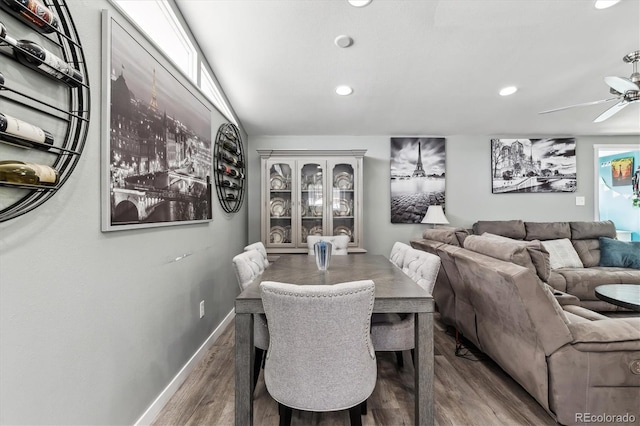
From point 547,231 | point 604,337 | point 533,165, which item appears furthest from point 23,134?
point 533,165

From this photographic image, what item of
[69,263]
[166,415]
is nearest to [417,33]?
[69,263]

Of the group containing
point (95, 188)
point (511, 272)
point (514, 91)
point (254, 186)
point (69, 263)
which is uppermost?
point (514, 91)

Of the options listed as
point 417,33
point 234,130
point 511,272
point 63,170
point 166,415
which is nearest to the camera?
point 63,170

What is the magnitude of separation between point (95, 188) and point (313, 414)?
5.37 ft

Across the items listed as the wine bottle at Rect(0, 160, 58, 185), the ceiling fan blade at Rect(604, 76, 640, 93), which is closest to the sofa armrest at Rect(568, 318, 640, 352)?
the ceiling fan blade at Rect(604, 76, 640, 93)

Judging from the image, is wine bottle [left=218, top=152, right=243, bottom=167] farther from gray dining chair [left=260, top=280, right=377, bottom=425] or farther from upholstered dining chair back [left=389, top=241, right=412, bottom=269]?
gray dining chair [left=260, top=280, right=377, bottom=425]

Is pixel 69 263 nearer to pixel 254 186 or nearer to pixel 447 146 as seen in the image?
pixel 254 186

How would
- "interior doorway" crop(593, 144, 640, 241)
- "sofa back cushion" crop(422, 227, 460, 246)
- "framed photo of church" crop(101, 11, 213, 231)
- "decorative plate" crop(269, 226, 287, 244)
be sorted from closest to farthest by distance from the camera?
1. "framed photo of church" crop(101, 11, 213, 231)
2. "sofa back cushion" crop(422, 227, 460, 246)
3. "decorative plate" crop(269, 226, 287, 244)
4. "interior doorway" crop(593, 144, 640, 241)

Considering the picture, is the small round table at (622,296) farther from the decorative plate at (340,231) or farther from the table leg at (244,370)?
the decorative plate at (340,231)

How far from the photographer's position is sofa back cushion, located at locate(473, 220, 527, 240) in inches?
149

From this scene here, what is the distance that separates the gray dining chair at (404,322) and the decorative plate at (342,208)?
1762mm

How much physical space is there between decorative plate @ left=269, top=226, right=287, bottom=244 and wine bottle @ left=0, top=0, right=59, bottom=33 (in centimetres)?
302

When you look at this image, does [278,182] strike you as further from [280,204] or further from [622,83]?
[622,83]

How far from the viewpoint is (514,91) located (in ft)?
9.74
